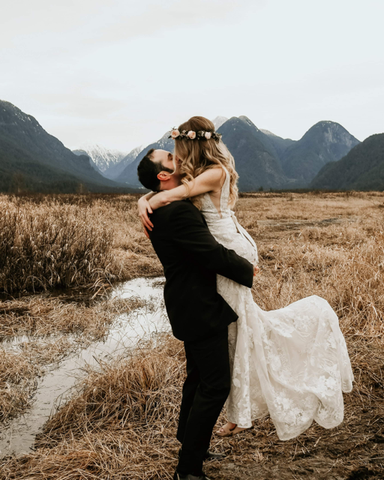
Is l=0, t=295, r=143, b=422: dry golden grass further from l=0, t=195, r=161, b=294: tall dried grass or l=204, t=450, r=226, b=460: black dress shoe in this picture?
l=204, t=450, r=226, b=460: black dress shoe

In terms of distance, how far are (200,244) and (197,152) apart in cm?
47

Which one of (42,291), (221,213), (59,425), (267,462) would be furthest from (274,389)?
(42,291)

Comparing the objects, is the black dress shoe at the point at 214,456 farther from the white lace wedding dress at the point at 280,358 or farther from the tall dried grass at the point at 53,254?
the tall dried grass at the point at 53,254

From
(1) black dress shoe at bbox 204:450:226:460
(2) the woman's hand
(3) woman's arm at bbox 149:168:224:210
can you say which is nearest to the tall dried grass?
(1) black dress shoe at bbox 204:450:226:460

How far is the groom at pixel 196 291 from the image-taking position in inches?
67.2

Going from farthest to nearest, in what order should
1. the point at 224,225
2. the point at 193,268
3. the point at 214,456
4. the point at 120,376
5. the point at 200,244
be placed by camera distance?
the point at 120,376, the point at 214,456, the point at 224,225, the point at 193,268, the point at 200,244

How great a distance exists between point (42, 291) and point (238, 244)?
4.98m

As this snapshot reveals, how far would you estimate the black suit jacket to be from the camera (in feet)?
5.56

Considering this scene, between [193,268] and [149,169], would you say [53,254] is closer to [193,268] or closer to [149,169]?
[149,169]

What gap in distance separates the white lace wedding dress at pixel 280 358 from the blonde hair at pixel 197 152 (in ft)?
0.44

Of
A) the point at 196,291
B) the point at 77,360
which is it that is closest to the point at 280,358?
the point at 196,291

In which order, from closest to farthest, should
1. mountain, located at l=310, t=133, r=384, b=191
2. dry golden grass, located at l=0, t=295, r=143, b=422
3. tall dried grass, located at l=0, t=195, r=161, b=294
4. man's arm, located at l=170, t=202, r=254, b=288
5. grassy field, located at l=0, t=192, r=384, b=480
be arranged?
man's arm, located at l=170, t=202, r=254, b=288 → grassy field, located at l=0, t=192, r=384, b=480 → dry golden grass, located at l=0, t=295, r=143, b=422 → tall dried grass, located at l=0, t=195, r=161, b=294 → mountain, located at l=310, t=133, r=384, b=191

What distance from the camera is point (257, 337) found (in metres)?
1.89

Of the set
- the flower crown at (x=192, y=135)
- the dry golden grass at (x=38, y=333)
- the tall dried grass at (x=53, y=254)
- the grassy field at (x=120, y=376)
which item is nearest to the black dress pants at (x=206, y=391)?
the grassy field at (x=120, y=376)
